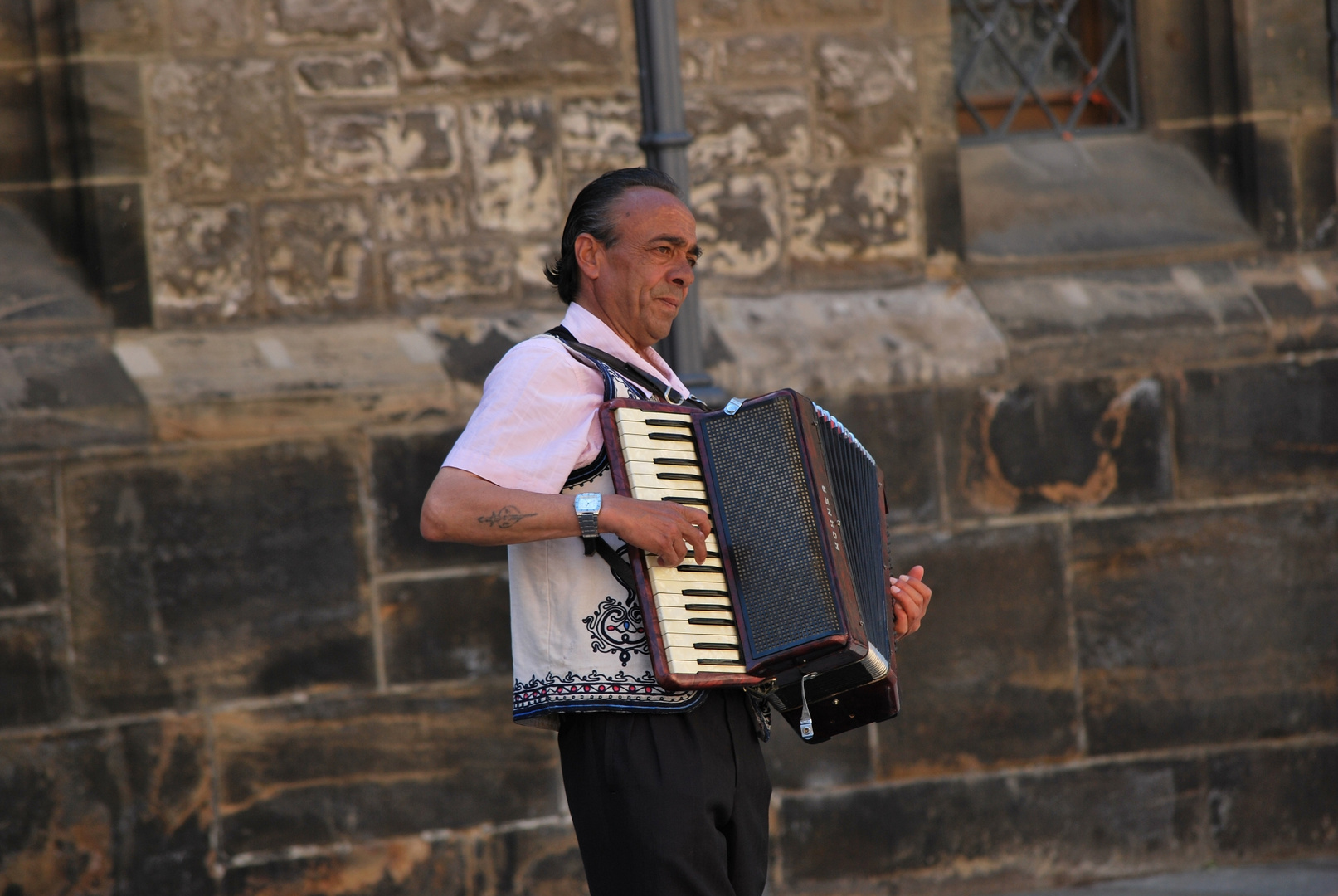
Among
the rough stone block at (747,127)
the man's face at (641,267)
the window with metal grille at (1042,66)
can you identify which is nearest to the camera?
the man's face at (641,267)

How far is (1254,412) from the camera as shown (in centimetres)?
459

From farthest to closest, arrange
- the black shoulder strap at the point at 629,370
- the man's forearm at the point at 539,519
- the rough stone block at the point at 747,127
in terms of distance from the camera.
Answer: the rough stone block at the point at 747,127 → the black shoulder strap at the point at 629,370 → the man's forearm at the point at 539,519

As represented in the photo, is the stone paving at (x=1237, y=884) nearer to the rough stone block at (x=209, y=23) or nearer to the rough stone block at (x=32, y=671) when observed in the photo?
the rough stone block at (x=32, y=671)

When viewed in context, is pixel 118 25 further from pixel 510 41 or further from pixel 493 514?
pixel 493 514

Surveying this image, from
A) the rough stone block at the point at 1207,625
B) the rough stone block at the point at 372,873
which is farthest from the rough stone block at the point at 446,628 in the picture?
the rough stone block at the point at 1207,625

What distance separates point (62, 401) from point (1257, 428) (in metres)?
3.56

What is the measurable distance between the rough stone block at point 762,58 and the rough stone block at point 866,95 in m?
0.07

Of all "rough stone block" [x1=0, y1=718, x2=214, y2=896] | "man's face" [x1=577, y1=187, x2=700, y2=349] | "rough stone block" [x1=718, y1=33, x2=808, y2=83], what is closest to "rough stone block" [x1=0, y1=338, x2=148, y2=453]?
"rough stone block" [x1=0, y1=718, x2=214, y2=896]

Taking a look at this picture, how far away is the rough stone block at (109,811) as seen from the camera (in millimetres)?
3812

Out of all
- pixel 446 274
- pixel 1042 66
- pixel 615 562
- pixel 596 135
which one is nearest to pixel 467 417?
pixel 446 274

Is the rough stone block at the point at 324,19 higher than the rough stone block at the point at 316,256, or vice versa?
the rough stone block at the point at 324,19

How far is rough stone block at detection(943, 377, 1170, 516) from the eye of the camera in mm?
4426

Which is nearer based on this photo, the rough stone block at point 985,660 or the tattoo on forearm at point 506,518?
the tattoo on forearm at point 506,518

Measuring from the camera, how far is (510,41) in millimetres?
4203
